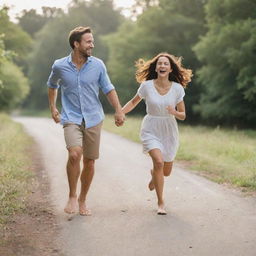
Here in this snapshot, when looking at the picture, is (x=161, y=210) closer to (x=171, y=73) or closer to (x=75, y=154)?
(x=75, y=154)

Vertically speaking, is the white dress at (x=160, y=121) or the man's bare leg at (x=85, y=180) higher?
the white dress at (x=160, y=121)

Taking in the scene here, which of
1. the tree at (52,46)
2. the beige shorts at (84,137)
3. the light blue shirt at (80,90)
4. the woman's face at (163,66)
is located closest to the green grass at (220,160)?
the woman's face at (163,66)

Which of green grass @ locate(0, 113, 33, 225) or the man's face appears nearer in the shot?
the man's face

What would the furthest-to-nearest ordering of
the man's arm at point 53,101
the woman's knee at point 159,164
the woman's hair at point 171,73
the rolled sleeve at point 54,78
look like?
the woman's hair at point 171,73
the man's arm at point 53,101
the woman's knee at point 159,164
the rolled sleeve at point 54,78

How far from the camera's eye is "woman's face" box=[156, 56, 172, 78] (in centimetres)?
671

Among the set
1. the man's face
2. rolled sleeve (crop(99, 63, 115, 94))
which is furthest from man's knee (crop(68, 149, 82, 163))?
the man's face

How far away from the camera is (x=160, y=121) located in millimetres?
6770

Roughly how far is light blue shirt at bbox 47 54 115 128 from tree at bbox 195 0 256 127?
2005 centimetres

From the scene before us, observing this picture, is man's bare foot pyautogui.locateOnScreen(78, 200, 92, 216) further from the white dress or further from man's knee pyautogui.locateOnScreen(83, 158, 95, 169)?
the white dress

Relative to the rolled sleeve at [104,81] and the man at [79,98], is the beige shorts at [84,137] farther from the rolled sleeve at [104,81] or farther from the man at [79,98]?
the rolled sleeve at [104,81]

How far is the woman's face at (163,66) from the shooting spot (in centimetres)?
671

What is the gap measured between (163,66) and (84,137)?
4.40 ft

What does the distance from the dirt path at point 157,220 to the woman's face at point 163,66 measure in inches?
68.3

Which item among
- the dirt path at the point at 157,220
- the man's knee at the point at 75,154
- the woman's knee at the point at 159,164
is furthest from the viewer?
the woman's knee at the point at 159,164
